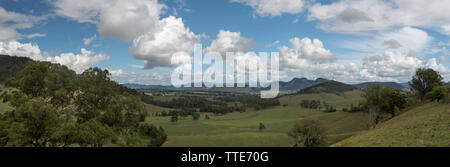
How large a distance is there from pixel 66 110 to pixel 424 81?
9226 centimetres

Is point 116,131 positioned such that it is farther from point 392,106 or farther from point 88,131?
point 392,106

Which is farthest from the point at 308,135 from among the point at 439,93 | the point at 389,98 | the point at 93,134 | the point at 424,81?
the point at 424,81

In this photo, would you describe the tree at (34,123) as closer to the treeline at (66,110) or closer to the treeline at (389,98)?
the treeline at (66,110)

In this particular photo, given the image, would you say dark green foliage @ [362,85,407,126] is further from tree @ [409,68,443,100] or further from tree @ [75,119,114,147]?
tree @ [75,119,114,147]

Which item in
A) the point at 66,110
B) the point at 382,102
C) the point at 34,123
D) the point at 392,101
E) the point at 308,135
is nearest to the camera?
the point at 34,123

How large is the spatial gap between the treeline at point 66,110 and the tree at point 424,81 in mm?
84367

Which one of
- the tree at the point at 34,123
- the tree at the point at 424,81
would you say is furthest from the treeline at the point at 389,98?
the tree at the point at 34,123

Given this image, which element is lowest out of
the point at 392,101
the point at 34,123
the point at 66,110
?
the point at 392,101

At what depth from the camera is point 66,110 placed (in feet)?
70.3

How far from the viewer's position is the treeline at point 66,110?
1759cm

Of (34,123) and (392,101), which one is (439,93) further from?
(34,123)

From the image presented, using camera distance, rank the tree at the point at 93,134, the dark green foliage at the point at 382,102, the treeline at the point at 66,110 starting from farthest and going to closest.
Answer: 1. the dark green foliage at the point at 382,102
2. the tree at the point at 93,134
3. the treeline at the point at 66,110
